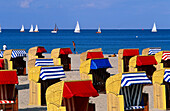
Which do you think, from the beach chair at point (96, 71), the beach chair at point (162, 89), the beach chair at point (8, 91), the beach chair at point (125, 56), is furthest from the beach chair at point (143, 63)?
the beach chair at point (8, 91)

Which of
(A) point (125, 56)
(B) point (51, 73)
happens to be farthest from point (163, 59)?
(B) point (51, 73)

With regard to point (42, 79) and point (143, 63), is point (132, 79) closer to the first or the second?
point (42, 79)

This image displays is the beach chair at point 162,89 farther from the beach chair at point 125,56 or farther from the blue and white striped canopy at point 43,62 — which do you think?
the beach chair at point 125,56

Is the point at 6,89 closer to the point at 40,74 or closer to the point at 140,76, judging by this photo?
the point at 40,74

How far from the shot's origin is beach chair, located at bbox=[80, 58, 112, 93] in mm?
19391

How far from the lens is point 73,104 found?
37.6 feet

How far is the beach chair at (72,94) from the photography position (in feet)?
36.9

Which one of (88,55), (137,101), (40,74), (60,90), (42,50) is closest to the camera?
(60,90)

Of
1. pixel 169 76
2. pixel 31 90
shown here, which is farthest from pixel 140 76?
pixel 31 90

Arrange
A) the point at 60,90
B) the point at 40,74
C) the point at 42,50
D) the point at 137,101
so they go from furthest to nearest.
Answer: the point at 42,50, the point at 40,74, the point at 137,101, the point at 60,90

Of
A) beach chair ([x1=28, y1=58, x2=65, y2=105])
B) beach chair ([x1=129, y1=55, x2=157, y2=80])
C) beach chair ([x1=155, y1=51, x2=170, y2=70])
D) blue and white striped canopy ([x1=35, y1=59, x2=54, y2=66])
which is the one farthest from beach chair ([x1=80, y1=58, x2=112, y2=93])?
beach chair ([x1=155, y1=51, x2=170, y2=70])

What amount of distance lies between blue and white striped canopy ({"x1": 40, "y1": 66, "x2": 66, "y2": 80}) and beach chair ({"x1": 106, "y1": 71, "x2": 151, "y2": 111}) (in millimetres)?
3693

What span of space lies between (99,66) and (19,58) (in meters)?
9.03

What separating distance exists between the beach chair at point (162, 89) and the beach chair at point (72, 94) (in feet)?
14.9
